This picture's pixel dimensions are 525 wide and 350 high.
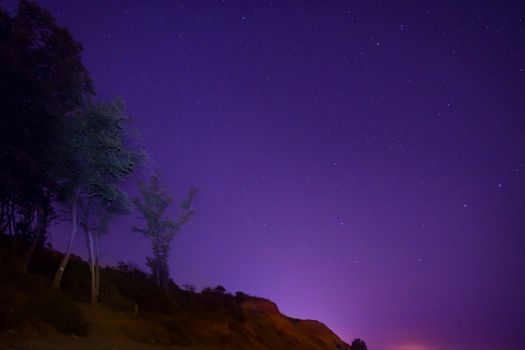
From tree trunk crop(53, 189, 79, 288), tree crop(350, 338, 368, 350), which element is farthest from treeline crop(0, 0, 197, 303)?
tree crop(350, 338, 368, 350)

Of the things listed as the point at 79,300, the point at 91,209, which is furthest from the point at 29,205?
the point at 79,300

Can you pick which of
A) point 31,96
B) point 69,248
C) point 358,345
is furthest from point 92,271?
point 358,345

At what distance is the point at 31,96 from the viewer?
25.6 m

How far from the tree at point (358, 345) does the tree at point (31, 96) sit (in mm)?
67383

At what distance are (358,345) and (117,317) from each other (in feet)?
216

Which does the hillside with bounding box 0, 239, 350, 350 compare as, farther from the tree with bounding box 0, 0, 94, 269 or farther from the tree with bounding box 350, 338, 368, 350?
the tree with bounding box 350, 338, 368, 350

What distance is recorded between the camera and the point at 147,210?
128 feet

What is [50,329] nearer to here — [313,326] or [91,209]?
[91,209]

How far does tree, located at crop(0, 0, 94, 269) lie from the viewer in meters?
24.6

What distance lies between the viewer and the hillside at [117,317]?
1656 centimetres

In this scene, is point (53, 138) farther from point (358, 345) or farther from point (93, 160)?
point (358, 345)

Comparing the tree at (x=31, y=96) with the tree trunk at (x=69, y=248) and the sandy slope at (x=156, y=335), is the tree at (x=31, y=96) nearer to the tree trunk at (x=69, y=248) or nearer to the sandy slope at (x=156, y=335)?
the tree trunk at (x=69, y=248)

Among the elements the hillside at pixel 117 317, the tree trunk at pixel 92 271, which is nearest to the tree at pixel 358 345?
the hillside at pixel 117 317

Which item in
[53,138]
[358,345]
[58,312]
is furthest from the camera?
[358,345]
